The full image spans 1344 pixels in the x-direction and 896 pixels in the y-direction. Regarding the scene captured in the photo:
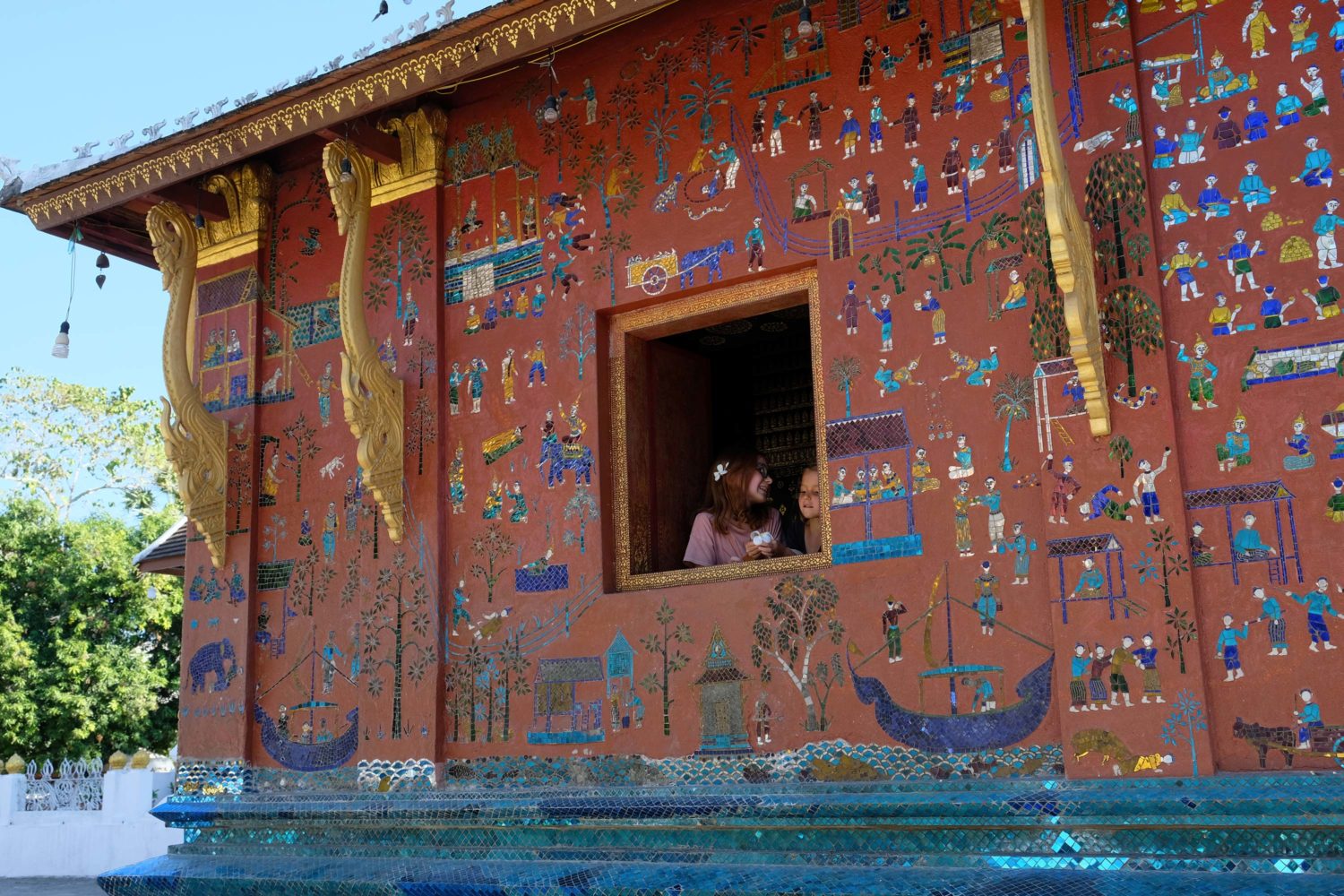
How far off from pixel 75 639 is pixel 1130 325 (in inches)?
708

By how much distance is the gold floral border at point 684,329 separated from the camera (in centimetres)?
520

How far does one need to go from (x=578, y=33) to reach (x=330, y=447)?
2.51 meters

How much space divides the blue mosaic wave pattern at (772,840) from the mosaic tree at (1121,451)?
1045 mm

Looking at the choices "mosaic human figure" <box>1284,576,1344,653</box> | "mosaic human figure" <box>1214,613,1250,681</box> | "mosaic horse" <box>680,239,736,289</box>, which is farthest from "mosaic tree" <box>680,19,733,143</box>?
"mosaic human figure" <box>1284,576,1344,653</box>

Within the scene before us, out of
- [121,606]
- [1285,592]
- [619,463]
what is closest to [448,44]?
[619,463]

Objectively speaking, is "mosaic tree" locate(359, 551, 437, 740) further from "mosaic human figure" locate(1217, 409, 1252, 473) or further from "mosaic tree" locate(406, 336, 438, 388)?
"mosaic human figure" locate(1217, 409, 1252, 473)

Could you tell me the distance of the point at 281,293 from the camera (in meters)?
6.95

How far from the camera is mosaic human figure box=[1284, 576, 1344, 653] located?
402 cm

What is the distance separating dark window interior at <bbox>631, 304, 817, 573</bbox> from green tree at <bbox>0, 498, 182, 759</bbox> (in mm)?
14314

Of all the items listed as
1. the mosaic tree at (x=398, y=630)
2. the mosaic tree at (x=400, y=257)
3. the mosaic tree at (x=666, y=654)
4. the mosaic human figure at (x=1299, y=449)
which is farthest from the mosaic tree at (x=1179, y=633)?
the mosaic tree at (x=400, y=257)

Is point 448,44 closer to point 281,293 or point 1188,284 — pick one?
point 281,293

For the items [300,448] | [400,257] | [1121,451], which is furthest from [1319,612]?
[300,448]

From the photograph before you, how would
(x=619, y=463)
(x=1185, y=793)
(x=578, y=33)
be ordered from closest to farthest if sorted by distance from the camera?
1. (x=1185, y=793)
2. (x=578, y=33)
3. (x=619, y=463)

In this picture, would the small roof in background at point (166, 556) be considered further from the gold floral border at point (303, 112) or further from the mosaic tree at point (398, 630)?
the mosaic tree at point (398, 630)
